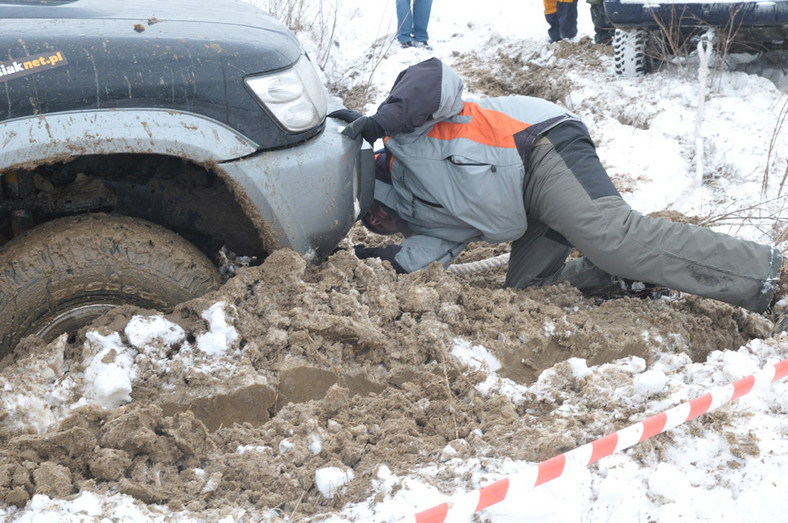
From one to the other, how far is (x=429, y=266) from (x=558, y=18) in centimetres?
544

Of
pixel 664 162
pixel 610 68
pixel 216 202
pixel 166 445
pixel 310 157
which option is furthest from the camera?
pixel 610 68

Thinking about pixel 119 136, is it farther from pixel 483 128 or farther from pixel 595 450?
pixel 595 450

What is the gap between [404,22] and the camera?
795 cm

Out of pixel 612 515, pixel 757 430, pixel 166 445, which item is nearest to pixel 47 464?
pixel 166 445

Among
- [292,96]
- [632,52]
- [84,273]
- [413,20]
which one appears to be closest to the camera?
[84,273]

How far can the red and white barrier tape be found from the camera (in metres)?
1.74

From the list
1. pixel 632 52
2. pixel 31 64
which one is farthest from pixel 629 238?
pixel 632 52

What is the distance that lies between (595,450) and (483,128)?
168 cm

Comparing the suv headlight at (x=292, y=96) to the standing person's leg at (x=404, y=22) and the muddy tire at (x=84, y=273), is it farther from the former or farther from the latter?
the standing person's leg at (x=404, y=22)

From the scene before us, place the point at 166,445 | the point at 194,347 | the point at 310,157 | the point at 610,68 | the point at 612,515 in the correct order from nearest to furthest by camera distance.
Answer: the point at 612,515 < the point at 166,445 < the point at 194,347 < the point at 310,157 < the point at 610,68

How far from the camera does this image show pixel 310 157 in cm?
258

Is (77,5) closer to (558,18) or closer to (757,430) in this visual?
(757,430)

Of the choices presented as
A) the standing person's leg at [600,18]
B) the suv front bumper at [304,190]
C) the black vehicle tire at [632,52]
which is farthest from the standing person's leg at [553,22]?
the suv front bumper at [304,190]

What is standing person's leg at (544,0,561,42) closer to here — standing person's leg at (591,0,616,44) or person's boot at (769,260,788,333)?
standing person's leg at (591,0,616,44)
